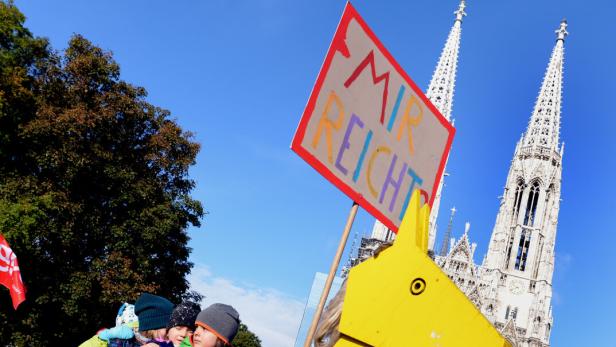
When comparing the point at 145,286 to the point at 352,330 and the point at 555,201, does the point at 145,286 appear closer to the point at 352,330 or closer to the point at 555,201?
the point at 352,330

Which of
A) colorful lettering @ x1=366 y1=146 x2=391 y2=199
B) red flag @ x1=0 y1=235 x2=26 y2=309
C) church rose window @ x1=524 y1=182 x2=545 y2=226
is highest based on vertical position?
church rose window @ x1=524 y1=182 x2=545 y2=226

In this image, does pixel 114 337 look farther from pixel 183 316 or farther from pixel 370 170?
pixel 370 170

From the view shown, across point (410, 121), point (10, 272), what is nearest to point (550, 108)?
point (10, 272)

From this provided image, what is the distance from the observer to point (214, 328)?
3119mm

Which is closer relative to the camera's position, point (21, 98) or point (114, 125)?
point (21, 98)

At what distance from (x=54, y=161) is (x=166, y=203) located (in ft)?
11.3

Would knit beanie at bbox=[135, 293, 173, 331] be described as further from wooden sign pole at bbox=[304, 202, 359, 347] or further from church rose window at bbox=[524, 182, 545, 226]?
church rose window at bbox=[524, 182, 545, 226]

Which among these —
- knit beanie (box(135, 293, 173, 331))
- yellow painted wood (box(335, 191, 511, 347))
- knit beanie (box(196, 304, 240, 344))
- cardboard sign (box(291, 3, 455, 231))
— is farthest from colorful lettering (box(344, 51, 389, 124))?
yellow painted wood (box(335, 191, 511, 347))

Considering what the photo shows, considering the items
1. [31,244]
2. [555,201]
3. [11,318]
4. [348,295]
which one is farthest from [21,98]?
[555,201]

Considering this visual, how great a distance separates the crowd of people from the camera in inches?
124

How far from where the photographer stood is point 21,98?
56.3ft

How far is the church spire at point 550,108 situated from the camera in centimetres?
5284

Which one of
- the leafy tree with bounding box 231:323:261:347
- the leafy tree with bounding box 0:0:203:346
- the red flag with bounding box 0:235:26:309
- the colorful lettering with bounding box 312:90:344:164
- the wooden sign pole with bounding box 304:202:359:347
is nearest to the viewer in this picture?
the wooden sign pole with bounding box 304:202:359:347

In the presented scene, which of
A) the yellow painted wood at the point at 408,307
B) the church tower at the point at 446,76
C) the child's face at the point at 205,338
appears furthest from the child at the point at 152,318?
the church tower at the point at 446,76
